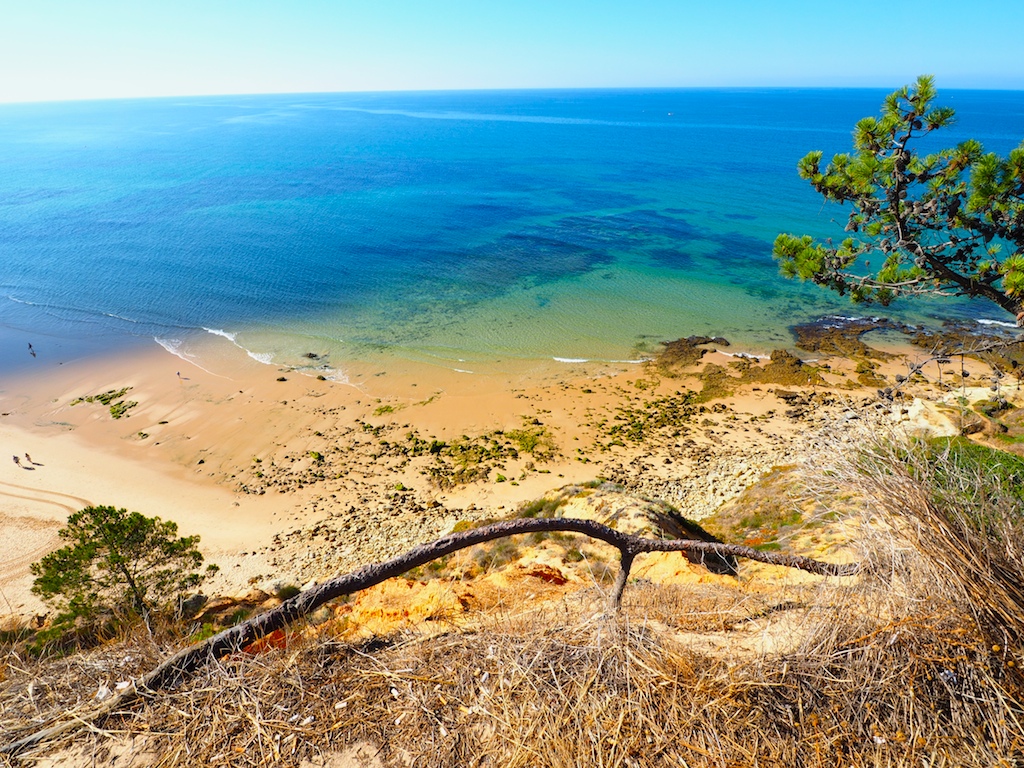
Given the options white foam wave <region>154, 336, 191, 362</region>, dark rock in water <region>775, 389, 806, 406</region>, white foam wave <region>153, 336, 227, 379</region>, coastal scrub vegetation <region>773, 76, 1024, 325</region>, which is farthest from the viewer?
white foam wave <region>154, 336, 191, 362</region>

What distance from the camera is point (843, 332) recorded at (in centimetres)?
3269

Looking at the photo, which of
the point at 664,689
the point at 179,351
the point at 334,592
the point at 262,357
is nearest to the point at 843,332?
the point at 664,689

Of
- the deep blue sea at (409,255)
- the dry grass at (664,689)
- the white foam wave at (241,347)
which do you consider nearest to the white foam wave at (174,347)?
the deep blue sea at (409,255)

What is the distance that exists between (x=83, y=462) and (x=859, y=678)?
28379mm

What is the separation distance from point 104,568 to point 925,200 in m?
17.5

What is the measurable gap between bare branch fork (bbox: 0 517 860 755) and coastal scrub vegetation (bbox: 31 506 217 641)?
8.03 metres

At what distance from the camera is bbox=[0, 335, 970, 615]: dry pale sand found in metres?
18.1

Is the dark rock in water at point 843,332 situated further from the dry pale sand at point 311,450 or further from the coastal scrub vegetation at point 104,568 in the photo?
the coastal scrub vegetation at point 104,568

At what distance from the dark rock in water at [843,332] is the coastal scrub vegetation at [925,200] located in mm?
23114

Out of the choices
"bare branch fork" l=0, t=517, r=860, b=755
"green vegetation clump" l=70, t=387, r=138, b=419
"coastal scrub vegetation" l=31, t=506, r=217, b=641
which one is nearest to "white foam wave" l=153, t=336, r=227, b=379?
"green vegetation clump" l=70, t=387, r=138, b=419

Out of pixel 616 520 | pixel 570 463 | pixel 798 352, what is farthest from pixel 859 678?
pixel 798 352

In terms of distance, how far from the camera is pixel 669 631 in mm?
4617

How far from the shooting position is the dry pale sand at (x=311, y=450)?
59.3 feet

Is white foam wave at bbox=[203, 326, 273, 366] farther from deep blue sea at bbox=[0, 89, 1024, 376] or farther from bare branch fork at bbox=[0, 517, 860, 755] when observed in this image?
bare branch fork at bbox=[0, 517, 860, 755]
